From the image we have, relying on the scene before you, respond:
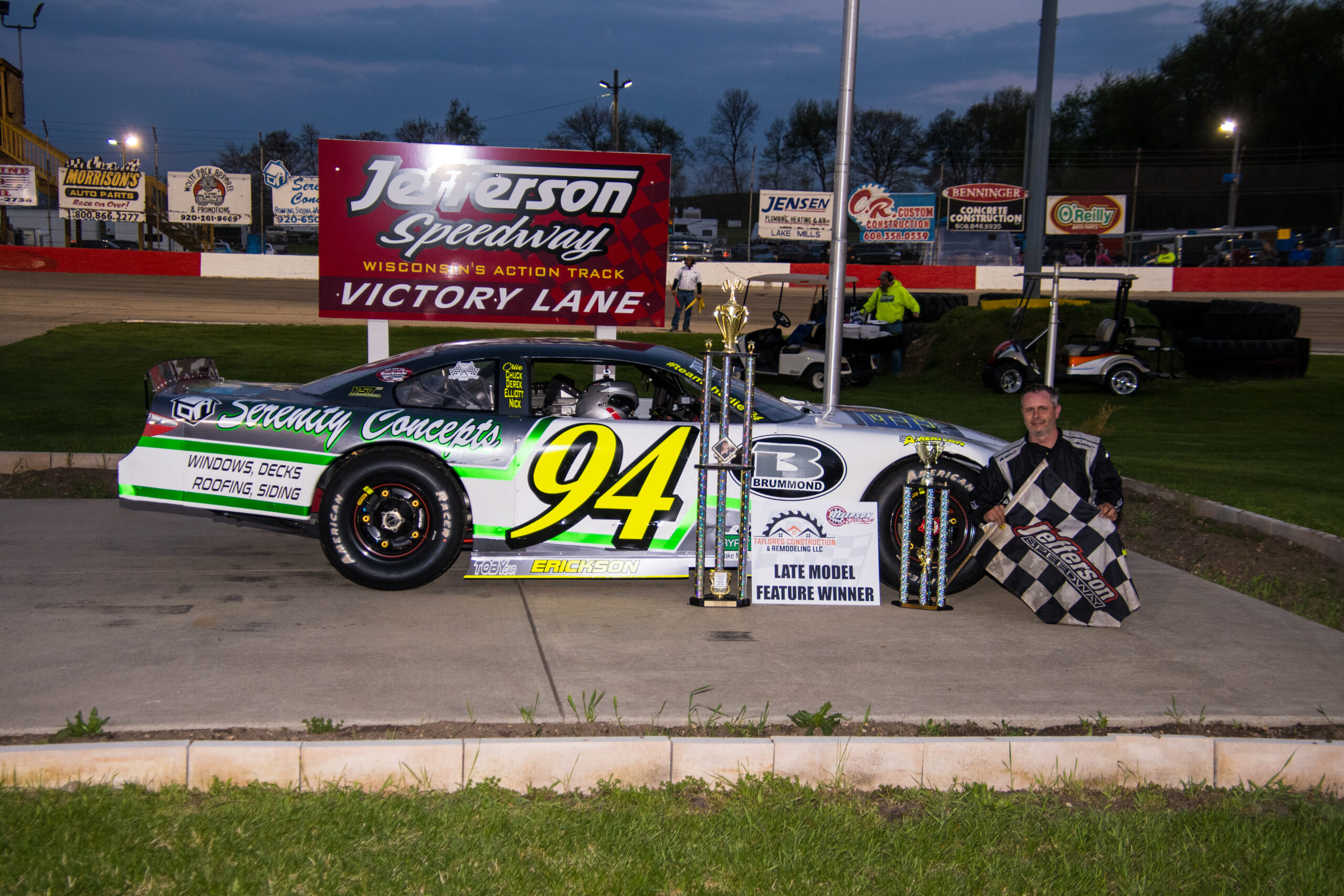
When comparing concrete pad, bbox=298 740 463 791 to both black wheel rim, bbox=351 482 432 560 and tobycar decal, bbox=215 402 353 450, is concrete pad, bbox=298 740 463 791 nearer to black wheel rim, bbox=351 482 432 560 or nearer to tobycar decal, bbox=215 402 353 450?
black wheel rim, bbox=351 482 432 560

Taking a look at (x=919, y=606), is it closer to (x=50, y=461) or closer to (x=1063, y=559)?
(x=1063, y=559)

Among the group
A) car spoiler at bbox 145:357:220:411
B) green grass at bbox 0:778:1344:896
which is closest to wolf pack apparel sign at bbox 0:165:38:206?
car spoiler at bbox 145:357:220:411

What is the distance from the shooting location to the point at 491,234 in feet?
31.0

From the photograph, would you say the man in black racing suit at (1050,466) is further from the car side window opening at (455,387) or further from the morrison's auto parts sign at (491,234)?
the morrison's auto parts sign at (491,234)

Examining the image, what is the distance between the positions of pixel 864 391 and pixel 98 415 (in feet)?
31.7

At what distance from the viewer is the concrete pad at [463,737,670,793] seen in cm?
360

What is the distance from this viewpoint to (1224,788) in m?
3.84

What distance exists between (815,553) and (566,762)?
2.42m

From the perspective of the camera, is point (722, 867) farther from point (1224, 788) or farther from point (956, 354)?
point (956, 354)

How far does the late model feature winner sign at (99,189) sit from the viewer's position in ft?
136

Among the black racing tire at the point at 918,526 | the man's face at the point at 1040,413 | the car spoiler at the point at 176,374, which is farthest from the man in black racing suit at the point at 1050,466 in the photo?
the car spoiler at the point at 176,374

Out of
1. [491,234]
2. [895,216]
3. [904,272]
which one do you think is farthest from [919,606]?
[895,216]

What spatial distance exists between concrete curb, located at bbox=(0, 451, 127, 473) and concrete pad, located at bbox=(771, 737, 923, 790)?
262 inches

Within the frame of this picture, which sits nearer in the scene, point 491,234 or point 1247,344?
point 491,234
